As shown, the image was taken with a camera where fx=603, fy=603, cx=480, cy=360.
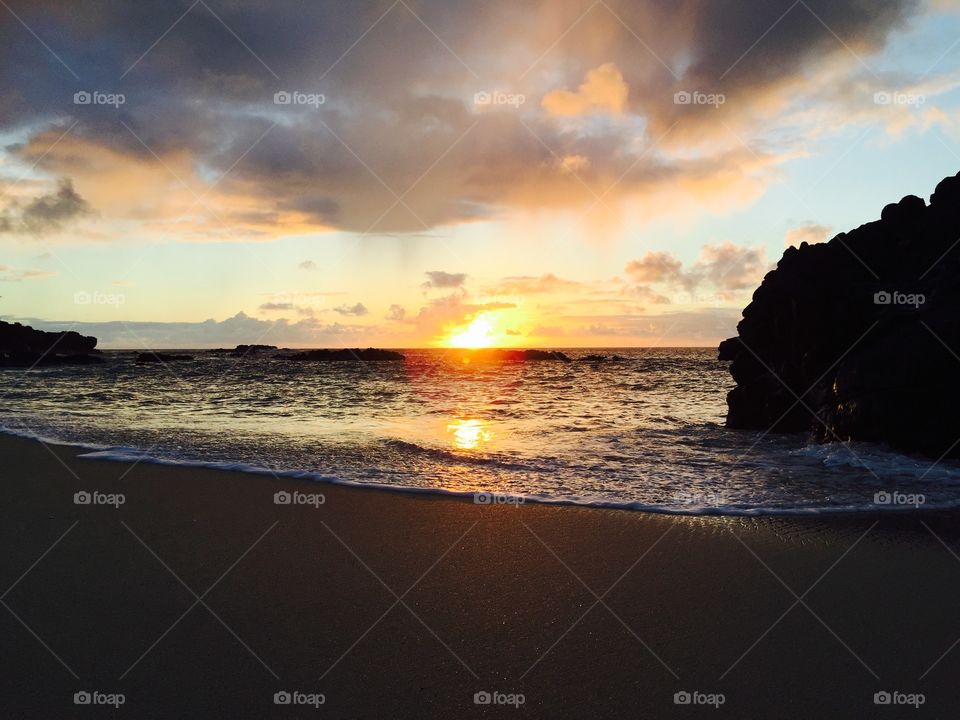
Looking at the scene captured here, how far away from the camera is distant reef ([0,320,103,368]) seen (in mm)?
68438

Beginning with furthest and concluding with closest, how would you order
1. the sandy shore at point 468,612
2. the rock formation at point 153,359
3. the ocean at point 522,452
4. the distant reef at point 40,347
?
the rock formation at point 153,359, the distant reef at point 40,347, the ocean at point 522,452, the sandy shore at point 468,612

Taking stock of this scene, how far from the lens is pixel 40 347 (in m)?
79.3

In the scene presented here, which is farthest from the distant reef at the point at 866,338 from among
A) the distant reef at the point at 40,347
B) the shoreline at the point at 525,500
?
the distant reef at the point at 40,347

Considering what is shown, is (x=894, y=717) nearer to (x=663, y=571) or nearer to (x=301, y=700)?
(x=663, y=571)

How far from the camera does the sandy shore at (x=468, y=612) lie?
12.5 feet

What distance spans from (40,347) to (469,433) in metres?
85.4

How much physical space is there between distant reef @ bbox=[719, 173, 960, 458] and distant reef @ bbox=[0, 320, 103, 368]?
73.1 m

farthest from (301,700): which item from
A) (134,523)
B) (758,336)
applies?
(758,336)

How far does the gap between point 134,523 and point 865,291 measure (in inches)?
738

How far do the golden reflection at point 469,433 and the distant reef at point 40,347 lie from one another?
66.4 m

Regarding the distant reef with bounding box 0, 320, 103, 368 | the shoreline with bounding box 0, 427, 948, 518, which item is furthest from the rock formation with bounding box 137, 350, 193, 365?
the shoreline with bounding box 0, 427, 948, 518

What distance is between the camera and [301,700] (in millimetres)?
3721

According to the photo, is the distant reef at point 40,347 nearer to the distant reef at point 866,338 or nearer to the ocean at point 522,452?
the ocean at point 522,452

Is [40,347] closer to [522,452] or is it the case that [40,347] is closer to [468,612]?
[522,452]
